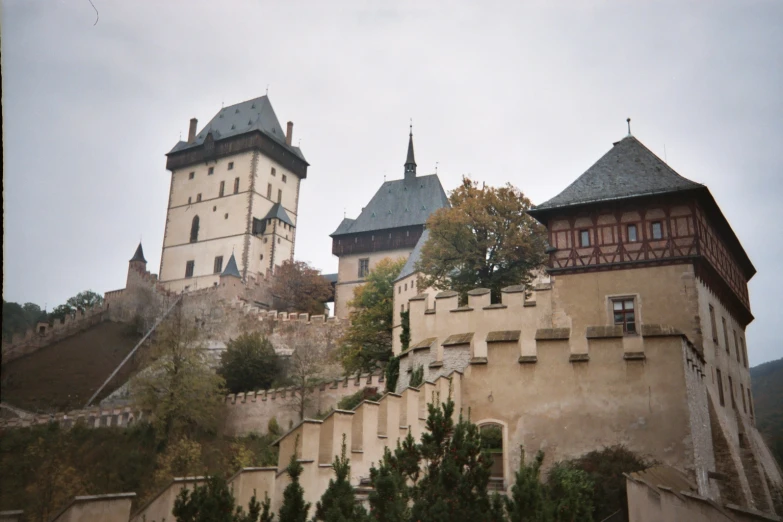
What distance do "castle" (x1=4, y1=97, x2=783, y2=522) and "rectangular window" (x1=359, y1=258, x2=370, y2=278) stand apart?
49.5 ft

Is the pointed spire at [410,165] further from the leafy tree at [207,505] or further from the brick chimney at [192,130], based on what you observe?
the leafy tree at [207,505]

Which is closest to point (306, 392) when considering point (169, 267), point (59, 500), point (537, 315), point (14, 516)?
point (59, 500)

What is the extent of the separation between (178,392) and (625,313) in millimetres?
19441

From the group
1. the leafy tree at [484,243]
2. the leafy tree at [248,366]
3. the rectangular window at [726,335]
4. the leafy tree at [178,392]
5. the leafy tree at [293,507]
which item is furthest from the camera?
the leafy tree at [248,366]

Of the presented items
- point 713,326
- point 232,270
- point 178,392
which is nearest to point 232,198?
point 232,270

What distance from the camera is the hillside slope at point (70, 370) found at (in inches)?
1395

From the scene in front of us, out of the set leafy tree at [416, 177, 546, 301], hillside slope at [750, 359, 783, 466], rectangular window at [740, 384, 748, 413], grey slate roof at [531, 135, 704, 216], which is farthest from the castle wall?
rectangular window at [740, 384, 748, 413]

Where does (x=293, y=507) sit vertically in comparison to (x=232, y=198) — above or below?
below

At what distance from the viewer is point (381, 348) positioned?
1444 inches

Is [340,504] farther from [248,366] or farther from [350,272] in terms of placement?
[350,272]

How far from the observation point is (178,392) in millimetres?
29922

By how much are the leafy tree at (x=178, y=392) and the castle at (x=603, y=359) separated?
80.4 inches

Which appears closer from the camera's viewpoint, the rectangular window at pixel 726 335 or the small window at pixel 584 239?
the small window at pixel 584 239

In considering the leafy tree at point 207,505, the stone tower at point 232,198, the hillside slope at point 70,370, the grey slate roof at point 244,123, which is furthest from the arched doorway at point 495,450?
the grey slate roof at point 244,123
